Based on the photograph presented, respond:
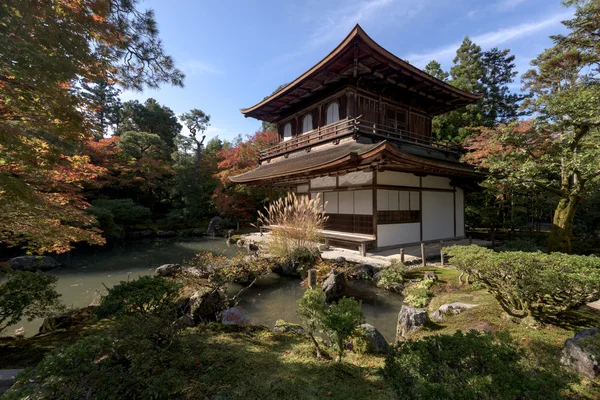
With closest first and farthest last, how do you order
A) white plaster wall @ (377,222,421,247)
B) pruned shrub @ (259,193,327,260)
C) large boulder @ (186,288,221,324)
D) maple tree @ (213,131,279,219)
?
large boulder @ (186,288,221,324)
pruned shrub @ (259,193,327,260)
white plaster wall @ (377,222,421,247)
maple tree @ (213,131,279,219)

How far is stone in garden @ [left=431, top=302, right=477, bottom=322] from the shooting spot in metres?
3.41

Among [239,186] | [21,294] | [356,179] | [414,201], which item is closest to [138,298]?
[21,294]

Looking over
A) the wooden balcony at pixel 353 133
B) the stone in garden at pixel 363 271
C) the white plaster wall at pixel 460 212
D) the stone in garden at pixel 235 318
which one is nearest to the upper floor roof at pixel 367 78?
the wooden balcony at pixel 353 133

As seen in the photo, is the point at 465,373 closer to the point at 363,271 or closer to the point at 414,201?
the point at 363,271

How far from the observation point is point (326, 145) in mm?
9023

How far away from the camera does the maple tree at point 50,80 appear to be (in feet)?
5.99

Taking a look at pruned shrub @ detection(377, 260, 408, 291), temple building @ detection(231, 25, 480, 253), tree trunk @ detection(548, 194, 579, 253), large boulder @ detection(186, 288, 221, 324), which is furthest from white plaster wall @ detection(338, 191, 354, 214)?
large boulder @ detection(186, 288, 221, 324)

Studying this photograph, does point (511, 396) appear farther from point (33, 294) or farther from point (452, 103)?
point (452, 103)

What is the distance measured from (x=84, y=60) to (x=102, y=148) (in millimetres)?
14437

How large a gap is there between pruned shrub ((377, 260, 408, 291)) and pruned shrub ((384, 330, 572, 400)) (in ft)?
11.6

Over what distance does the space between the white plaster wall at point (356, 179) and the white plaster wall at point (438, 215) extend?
231 centimetres

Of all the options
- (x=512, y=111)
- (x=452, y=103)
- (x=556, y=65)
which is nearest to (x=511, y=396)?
(x=452, y=103)

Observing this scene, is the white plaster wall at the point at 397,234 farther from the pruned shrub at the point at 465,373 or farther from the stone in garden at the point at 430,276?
the pruned shrub at the point at 465,373

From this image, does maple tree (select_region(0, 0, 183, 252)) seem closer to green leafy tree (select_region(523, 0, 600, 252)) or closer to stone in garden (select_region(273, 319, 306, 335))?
stone in garden (select_region(273, 319, 306, 335))
